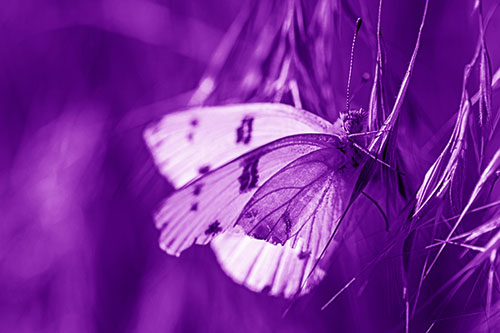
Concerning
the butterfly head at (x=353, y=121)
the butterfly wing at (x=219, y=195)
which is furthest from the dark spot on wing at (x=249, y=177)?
the butterfly head at (x=353, y=121)

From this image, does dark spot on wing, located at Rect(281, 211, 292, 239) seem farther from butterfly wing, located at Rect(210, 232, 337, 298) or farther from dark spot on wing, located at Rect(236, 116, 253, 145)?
dark spot on wing, located at Rect(236, 116, 253, 145)

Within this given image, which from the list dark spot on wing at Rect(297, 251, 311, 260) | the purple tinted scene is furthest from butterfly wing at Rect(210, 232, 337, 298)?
the purple tinted scene

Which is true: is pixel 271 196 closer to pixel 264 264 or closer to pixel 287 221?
pixel 287 221

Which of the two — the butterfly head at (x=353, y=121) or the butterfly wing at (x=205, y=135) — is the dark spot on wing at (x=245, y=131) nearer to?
the butterfly wing at (x=205, y=135)

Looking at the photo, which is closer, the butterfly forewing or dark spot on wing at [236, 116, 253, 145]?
the butterfly forewing

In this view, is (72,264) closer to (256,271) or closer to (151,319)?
(151,319)

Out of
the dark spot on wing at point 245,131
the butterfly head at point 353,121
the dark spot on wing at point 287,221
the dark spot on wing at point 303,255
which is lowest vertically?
the dark spot on wing at point 303,255

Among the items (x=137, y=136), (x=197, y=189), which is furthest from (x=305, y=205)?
(x=137, y=136)
